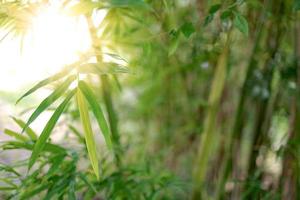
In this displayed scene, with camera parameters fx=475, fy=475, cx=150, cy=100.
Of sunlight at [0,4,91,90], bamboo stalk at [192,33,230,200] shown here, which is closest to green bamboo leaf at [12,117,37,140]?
sunlight at [0,4,91,90]

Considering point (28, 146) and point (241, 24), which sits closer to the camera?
point (241, 24)

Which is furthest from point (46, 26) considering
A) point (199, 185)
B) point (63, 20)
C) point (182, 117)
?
point (182, 117)

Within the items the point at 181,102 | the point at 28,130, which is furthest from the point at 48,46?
the point at 181,102

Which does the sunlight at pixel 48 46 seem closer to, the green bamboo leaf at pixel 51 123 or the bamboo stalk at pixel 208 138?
the green bamboo leaf at pixel 51 123

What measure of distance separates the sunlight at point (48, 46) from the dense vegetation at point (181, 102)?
0.03m

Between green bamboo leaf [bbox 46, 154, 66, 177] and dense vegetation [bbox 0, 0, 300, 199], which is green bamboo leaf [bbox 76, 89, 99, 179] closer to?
dense vegetation [bbox 0, 0, 300, 199]

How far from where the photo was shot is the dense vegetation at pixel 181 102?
787 millimetres

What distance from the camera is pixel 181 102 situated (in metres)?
1.67

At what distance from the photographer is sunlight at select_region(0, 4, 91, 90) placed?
86 centimetres

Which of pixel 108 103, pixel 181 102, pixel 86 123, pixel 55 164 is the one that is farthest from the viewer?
pixel 181 102

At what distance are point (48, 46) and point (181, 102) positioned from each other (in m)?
0.76

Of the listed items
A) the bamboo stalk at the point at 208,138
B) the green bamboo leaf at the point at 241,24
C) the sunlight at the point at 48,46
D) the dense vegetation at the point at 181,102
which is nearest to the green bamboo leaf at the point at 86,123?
the dense vegetation at the point at 181,102

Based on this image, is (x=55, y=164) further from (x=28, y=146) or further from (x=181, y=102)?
(x=181, y=102)

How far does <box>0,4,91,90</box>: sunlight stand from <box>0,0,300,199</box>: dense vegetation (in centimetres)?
3
